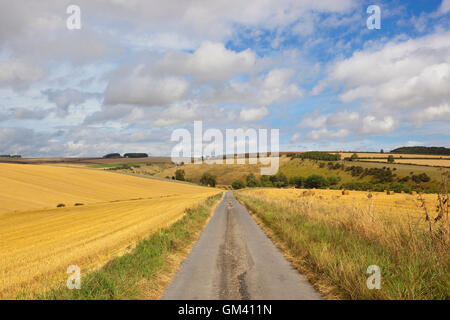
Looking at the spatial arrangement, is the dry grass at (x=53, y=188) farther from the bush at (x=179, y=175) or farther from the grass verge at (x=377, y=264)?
the bush at (x=179, y=175)

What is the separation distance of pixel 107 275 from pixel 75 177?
252ft

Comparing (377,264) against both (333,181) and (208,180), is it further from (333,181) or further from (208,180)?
(208,180)

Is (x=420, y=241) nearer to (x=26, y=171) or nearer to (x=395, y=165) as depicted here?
(x=26, y=171)

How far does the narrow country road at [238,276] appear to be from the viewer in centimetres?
694

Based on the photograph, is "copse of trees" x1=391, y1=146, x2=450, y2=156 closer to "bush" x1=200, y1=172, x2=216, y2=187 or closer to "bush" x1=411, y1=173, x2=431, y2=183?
"bush" x1=411, y1=173, x2=431, y2=183

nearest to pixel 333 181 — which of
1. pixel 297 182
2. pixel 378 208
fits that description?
pixel 297 182

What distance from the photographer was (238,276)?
8.33m

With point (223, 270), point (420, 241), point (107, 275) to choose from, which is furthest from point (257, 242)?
point (107, 275)

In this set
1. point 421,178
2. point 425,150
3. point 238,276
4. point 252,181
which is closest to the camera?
point 238,276

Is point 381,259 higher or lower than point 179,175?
higher

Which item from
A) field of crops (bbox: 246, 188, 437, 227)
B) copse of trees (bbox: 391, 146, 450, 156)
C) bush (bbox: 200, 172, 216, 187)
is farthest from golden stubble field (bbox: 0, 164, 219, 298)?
copse of trees (bbox: 391, 146, 450, 156)

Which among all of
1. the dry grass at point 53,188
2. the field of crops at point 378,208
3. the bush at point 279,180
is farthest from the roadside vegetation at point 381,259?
the bush at point 279,180

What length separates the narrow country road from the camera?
6938mm
